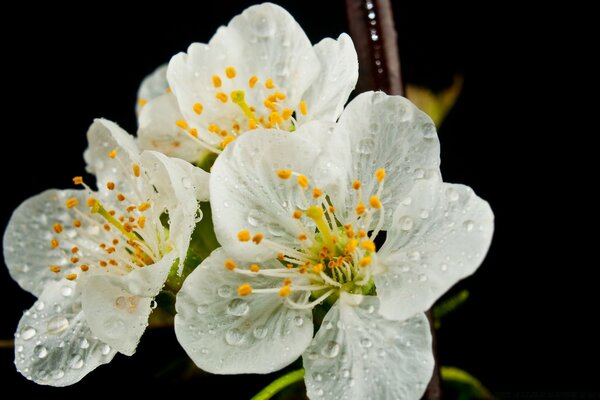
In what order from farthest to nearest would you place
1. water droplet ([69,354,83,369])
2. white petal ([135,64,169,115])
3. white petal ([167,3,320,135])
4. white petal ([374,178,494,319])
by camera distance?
white petal ([135,64,169,115]) → white petal ([167,3,320,135]) → water droplet ([69,354,83,369]) → white petal ([374,178,494,319])

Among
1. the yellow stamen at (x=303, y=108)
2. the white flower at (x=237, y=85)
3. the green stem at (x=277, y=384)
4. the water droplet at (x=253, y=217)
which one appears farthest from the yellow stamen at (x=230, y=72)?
the green stem at (x=277, y=384)

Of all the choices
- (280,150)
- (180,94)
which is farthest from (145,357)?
(280,150)

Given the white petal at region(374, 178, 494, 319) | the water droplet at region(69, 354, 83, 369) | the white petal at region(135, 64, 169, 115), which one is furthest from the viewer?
the white petal at region(135, 64, 169, 115)

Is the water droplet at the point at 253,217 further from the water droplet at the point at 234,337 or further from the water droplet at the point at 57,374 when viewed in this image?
the water droplet at the point at 57,374

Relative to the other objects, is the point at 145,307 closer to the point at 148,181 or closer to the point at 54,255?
the point at 148,181

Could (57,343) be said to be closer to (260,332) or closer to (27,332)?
(27,332)

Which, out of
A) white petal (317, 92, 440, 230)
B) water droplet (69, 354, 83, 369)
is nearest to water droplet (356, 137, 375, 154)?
white petal (317, 92, 440, 230)

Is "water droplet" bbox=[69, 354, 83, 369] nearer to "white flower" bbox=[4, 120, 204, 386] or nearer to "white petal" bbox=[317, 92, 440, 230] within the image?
"white flower" bbox=[4, 120, 204, 386]

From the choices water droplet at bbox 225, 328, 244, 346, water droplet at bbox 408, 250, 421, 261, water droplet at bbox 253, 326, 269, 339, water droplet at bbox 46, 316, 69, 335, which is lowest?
water droplet at bbox 46, 316, 69, 335
